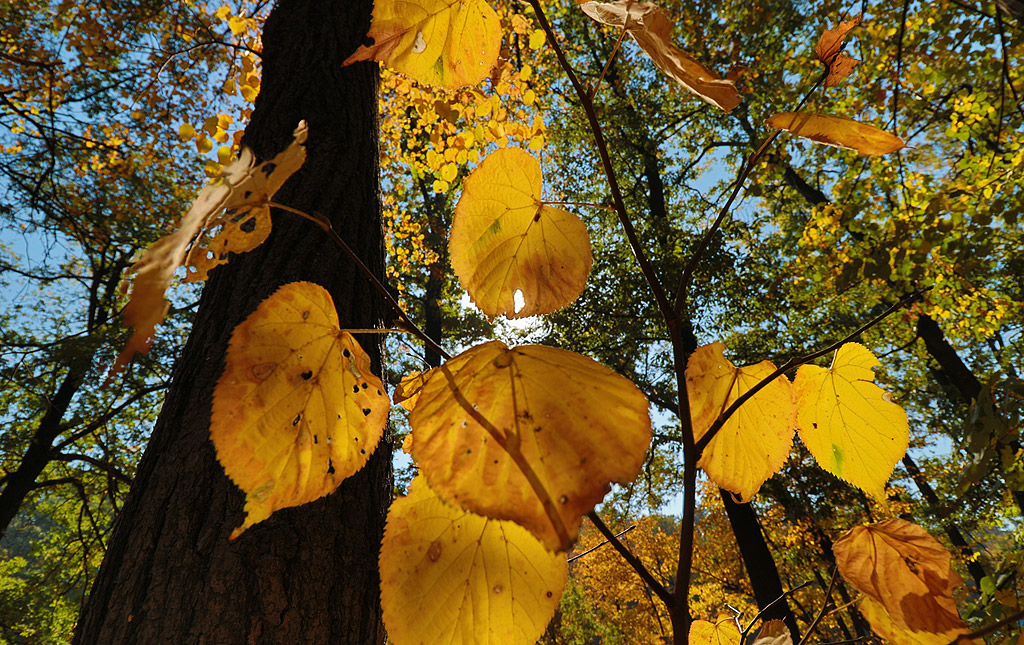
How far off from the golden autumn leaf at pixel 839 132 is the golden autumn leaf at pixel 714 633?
24.6 inches

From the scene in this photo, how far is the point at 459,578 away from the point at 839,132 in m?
0.46

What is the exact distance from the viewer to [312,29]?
122 cm

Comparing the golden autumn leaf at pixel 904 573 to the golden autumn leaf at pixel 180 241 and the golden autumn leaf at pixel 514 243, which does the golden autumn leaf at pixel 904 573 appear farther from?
the golden autumn leaf at pixel 180 241

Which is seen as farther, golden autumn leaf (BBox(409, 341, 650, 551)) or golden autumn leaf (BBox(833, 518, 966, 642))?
golden autumn leaf (BBox(833, 518, 966, 642))

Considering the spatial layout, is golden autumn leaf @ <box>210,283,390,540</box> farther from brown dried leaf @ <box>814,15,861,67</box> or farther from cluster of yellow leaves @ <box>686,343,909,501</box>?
brown dried leaf @ <box>814,15,861,67</box>

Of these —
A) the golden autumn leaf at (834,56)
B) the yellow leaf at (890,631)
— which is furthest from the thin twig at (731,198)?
the yellow leaf at (890,631)

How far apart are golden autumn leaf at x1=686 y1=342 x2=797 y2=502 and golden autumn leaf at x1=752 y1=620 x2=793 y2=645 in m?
0.17

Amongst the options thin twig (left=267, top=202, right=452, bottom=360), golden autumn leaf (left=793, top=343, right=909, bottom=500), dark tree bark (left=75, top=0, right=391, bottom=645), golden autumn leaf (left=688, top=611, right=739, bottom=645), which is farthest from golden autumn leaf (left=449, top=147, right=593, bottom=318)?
golden autumn leaf (left=688, top=611, right=739, bottom=645)

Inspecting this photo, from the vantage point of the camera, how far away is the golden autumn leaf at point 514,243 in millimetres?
408

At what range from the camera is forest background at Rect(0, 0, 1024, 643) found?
3119 mm

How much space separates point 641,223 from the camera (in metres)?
7.38

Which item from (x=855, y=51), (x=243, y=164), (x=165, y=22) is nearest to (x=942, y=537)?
(x=855, y=51)

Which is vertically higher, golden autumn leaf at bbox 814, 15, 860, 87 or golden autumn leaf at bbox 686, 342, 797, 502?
golden autumn leaf at bbox 814, 15, 860, 87

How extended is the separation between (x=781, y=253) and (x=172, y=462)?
1109 centimetres
